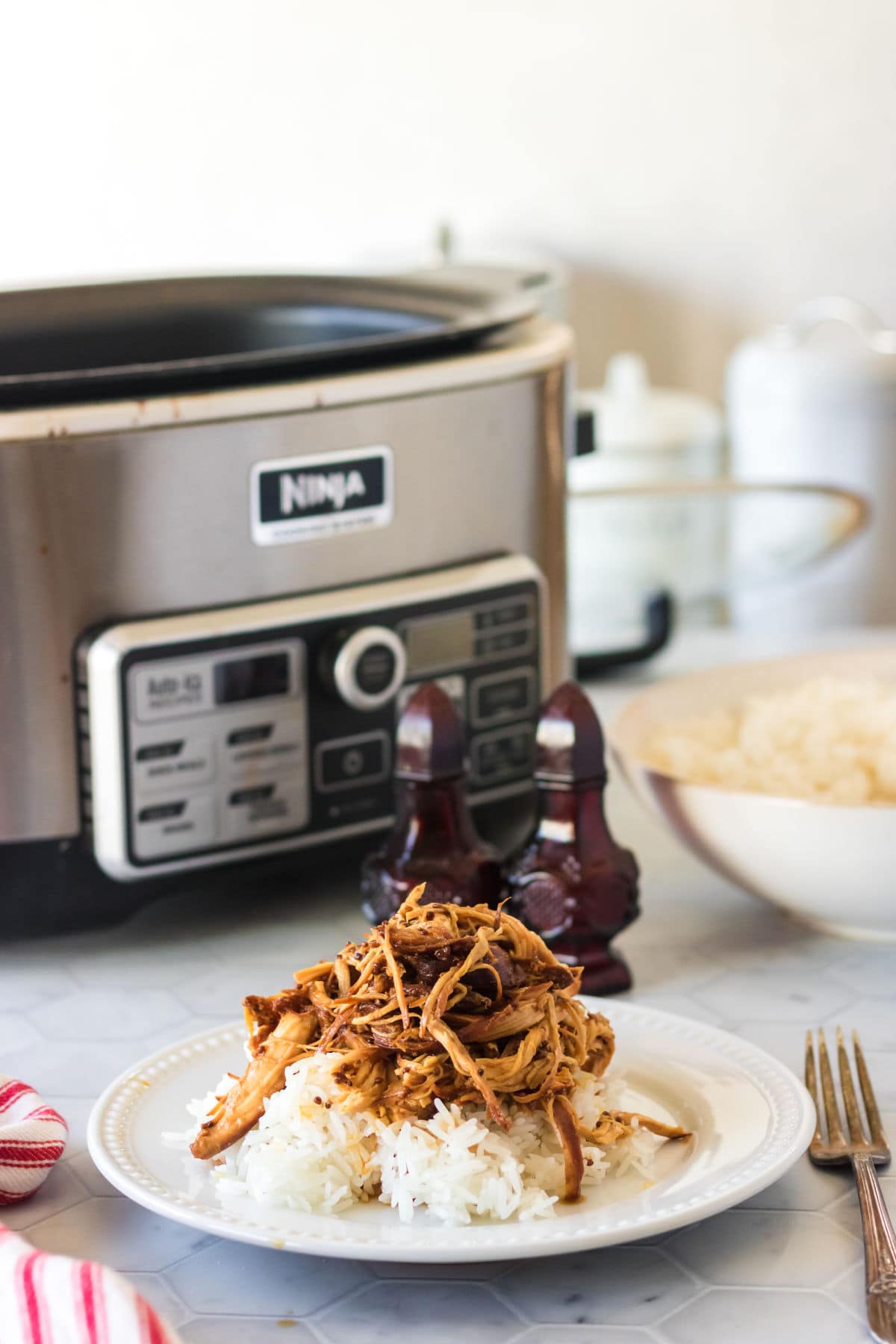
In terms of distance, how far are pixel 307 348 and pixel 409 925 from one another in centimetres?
38

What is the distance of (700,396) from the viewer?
86.1 inches

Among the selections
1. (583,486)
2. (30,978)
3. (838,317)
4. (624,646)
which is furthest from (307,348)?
(838,317)

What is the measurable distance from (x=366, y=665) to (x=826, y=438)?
1.08 m

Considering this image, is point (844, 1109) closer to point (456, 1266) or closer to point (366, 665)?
point (456, 1266)

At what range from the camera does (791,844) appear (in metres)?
0.84

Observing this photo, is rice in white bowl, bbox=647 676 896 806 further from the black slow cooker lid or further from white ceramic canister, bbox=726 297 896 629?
white ceramic canister, bbox=726 297 896 629

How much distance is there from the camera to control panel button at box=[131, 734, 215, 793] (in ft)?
2.78

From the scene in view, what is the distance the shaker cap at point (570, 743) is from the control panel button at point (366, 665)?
12cm

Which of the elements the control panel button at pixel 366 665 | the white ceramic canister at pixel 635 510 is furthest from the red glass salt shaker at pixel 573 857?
the white ceramic canister at pixel 635 510

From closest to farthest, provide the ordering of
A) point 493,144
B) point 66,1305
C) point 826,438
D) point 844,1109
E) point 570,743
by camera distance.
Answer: point 66,1305, point 844,1109, point 570,743, point 826,438, point 493,144

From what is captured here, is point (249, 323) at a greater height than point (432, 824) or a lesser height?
greater

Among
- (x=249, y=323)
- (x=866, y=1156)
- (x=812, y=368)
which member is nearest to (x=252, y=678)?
(x=249, y=323)

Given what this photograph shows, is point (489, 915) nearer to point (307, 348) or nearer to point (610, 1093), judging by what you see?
point (610, 1093)

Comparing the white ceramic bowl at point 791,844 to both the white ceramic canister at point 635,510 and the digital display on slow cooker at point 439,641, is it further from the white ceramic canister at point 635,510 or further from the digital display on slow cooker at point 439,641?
the white ceramic canister at point 635,510
